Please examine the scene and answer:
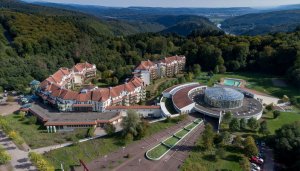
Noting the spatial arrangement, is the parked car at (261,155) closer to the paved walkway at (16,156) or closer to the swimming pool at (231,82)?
the swimming pool at (231,82)

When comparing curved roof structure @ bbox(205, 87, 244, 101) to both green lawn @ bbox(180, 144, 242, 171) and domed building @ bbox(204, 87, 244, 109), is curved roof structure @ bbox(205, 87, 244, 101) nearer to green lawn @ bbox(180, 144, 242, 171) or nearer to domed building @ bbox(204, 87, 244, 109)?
domed building @ bbox(204, 87, 244, 109)

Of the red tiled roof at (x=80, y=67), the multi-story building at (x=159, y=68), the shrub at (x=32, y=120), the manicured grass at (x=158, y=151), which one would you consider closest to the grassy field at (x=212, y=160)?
the manicured grass at (x=158, y=151)

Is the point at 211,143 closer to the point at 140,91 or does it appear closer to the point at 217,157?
the point at 217,157

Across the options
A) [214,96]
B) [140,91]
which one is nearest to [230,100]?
[214,96]

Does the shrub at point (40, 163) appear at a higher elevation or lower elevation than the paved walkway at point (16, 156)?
higher

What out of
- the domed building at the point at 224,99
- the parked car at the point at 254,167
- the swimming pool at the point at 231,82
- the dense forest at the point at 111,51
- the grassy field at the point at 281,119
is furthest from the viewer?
the dense forest at the point at 111,51

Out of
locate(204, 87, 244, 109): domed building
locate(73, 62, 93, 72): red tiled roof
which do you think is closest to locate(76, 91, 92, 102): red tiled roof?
locate(73, 62, 93, 72): red tiled roof
